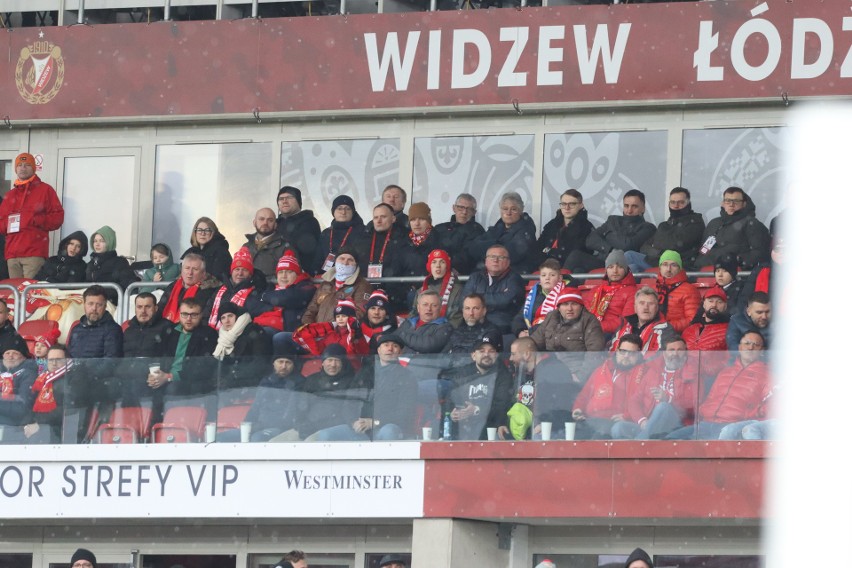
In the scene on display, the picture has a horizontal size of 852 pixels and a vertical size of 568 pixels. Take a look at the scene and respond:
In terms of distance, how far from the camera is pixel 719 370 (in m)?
9.70

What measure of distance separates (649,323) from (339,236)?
12.4ft

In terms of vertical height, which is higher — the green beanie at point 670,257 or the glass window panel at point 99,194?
Answer: the glass window panel at point 99,194

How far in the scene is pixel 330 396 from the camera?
11.0m

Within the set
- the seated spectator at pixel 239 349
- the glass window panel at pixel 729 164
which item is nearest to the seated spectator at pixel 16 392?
the seated spectator at pixel 239 349

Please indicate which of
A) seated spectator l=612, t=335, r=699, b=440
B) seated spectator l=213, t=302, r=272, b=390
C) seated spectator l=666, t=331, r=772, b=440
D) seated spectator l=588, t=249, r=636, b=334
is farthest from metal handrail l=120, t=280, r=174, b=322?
seated spectator l=666, t=331, r=772, b=440

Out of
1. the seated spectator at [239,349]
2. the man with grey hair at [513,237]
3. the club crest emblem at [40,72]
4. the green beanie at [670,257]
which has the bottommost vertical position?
the seated spectator at [239,349]

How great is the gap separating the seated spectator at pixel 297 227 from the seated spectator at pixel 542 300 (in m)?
2.59

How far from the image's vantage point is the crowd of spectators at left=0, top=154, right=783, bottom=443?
1020 centimetres

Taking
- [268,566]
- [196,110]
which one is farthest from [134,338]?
[196,110]

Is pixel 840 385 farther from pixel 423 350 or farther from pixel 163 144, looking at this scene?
pixel 163 144

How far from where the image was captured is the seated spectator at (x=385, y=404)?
10773 millimetres

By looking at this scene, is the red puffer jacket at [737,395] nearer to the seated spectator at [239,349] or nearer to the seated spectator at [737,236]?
the seated spectator at [737,236]

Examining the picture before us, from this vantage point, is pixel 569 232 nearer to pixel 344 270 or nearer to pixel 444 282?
pixel 444 282

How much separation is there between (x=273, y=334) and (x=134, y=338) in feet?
3.80
